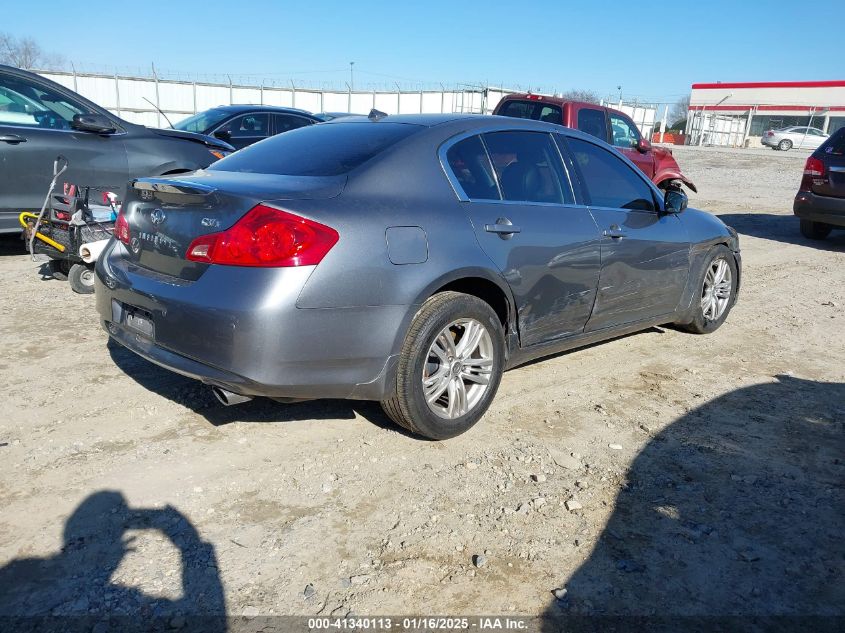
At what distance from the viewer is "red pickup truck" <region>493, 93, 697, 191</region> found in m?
10.7

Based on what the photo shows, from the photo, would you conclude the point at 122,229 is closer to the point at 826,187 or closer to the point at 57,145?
the point at 57,145

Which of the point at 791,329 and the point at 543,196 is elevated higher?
the point at 543,196

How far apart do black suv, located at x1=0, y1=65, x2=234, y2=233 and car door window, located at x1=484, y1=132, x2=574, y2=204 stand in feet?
11.9

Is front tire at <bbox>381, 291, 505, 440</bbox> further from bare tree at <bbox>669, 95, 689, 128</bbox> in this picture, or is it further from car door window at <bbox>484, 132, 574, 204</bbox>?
bare tree at <bbox>669, 95, 689, 128</bbox>

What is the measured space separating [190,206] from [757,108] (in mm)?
58032

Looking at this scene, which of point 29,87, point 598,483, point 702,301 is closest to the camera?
point 598,483

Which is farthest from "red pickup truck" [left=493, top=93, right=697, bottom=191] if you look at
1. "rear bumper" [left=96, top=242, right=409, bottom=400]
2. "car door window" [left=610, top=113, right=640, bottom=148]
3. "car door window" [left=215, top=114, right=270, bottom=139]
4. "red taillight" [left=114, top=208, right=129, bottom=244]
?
"rear bumper" [left=96, top=242, right=409, bottom=400]

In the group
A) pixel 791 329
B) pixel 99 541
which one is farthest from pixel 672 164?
pixel 99 541

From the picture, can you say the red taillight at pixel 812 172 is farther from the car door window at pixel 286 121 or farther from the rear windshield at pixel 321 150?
the rear windshield at pixel 321 150

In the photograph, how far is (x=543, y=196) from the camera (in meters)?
4.15

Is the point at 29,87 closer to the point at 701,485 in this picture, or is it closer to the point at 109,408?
the point at 109,408

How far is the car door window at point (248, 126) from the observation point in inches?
440

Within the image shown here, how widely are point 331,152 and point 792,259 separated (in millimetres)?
7697

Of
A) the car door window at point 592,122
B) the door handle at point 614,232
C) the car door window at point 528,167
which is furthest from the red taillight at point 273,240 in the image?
the car door window at point 592,122
